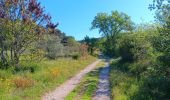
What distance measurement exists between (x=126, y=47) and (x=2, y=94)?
949 inches

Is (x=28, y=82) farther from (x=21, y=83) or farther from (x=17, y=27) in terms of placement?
(x=17, y=27)

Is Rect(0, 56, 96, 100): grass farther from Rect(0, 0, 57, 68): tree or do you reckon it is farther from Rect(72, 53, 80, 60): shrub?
Rect(72, 53, 80, 60): shrub

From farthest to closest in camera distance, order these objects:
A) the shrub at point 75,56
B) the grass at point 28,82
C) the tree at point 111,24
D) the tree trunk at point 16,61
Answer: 1. the tree at point 111,24
2. the shrub at point 75,56
3. the tree trunk at point 16,61
4. the grass at point 28,82

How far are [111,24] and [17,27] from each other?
258 ft

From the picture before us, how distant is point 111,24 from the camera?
339 feet

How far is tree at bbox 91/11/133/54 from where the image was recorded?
102m

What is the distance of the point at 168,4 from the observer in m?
16.8

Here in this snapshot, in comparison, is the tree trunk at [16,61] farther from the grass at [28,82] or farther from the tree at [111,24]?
the tree at [111,24]

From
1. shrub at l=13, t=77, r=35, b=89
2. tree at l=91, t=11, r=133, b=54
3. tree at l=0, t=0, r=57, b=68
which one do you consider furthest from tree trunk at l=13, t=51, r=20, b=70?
tree at l=91, t=11, r=133, b=54

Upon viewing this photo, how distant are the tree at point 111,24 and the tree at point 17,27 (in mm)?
74058

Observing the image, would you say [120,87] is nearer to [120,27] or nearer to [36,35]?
[36,35]

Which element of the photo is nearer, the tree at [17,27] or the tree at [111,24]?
the tree at [17,27]

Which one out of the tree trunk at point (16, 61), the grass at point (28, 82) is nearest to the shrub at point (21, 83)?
the grass at point (28, 82)

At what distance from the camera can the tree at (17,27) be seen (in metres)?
25.8
